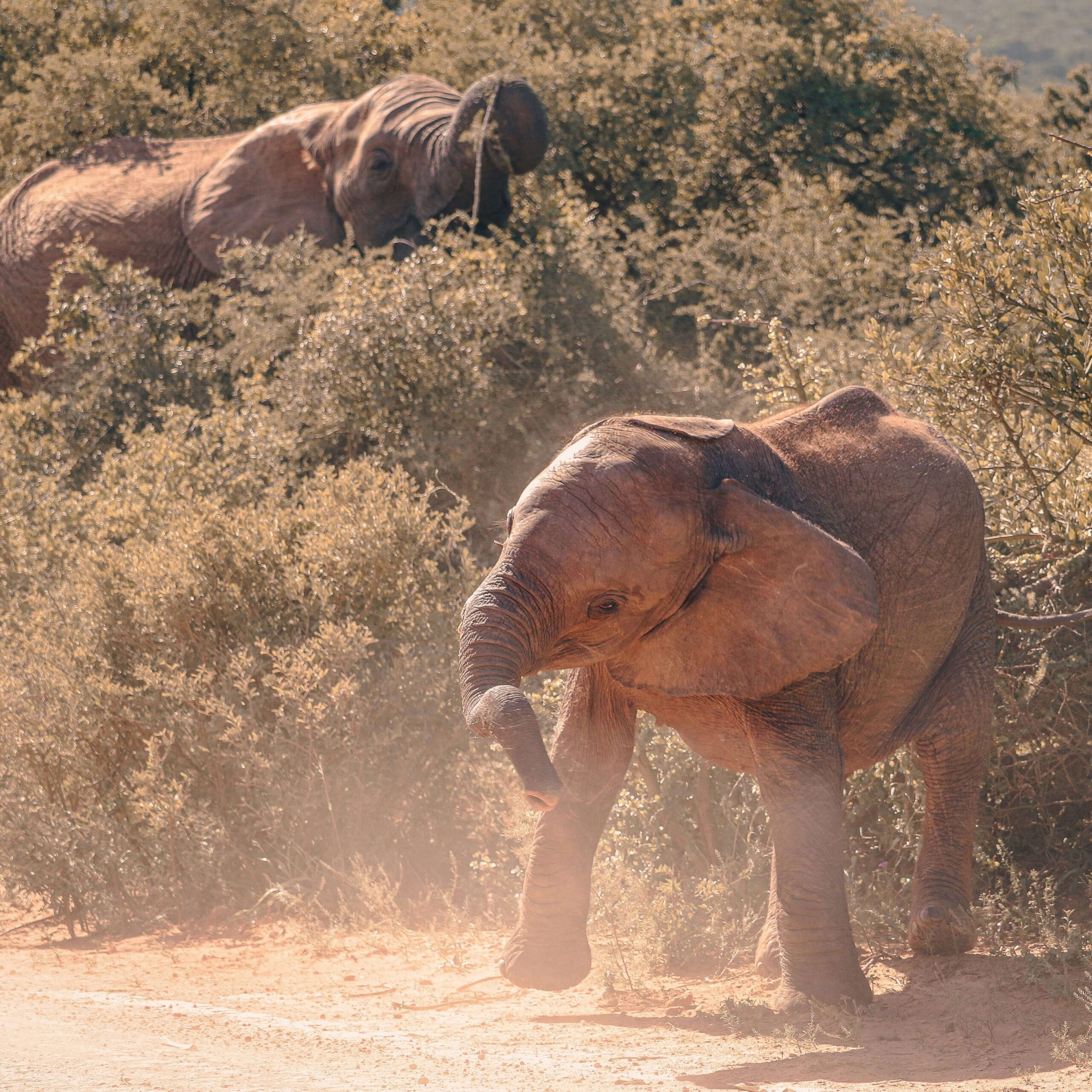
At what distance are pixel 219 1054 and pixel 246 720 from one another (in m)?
2.83

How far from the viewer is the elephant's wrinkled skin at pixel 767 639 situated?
170 inches

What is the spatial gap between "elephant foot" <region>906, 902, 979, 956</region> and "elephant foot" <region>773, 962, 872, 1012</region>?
0.73 m

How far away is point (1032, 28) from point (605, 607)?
528 ft

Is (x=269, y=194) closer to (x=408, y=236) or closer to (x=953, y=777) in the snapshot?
(x=408, y=236)

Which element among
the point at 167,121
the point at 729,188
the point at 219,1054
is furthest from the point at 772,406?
the point at 167,121

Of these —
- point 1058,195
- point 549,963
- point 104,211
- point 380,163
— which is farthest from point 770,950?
point 104,211

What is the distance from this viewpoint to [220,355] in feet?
36.3

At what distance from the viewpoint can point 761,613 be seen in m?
4.63

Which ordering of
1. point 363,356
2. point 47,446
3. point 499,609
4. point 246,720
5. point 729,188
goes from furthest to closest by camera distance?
point 729,188 < point 47,446 < point 363,356 < point 246,720 < point 499,609

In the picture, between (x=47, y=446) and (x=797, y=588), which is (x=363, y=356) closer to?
(x=47, y=446)

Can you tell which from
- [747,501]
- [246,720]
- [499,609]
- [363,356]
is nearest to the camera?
[499,609]

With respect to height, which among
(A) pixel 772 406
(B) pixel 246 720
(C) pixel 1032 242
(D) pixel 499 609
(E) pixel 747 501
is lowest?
(B) pixel 246 720

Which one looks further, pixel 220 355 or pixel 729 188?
pixel 729 188

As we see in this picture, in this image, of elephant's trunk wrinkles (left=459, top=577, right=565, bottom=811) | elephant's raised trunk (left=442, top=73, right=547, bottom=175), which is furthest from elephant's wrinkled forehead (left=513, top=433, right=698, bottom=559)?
elephant's raised trunk (left=442, top=73, right=547, bottom=175)
